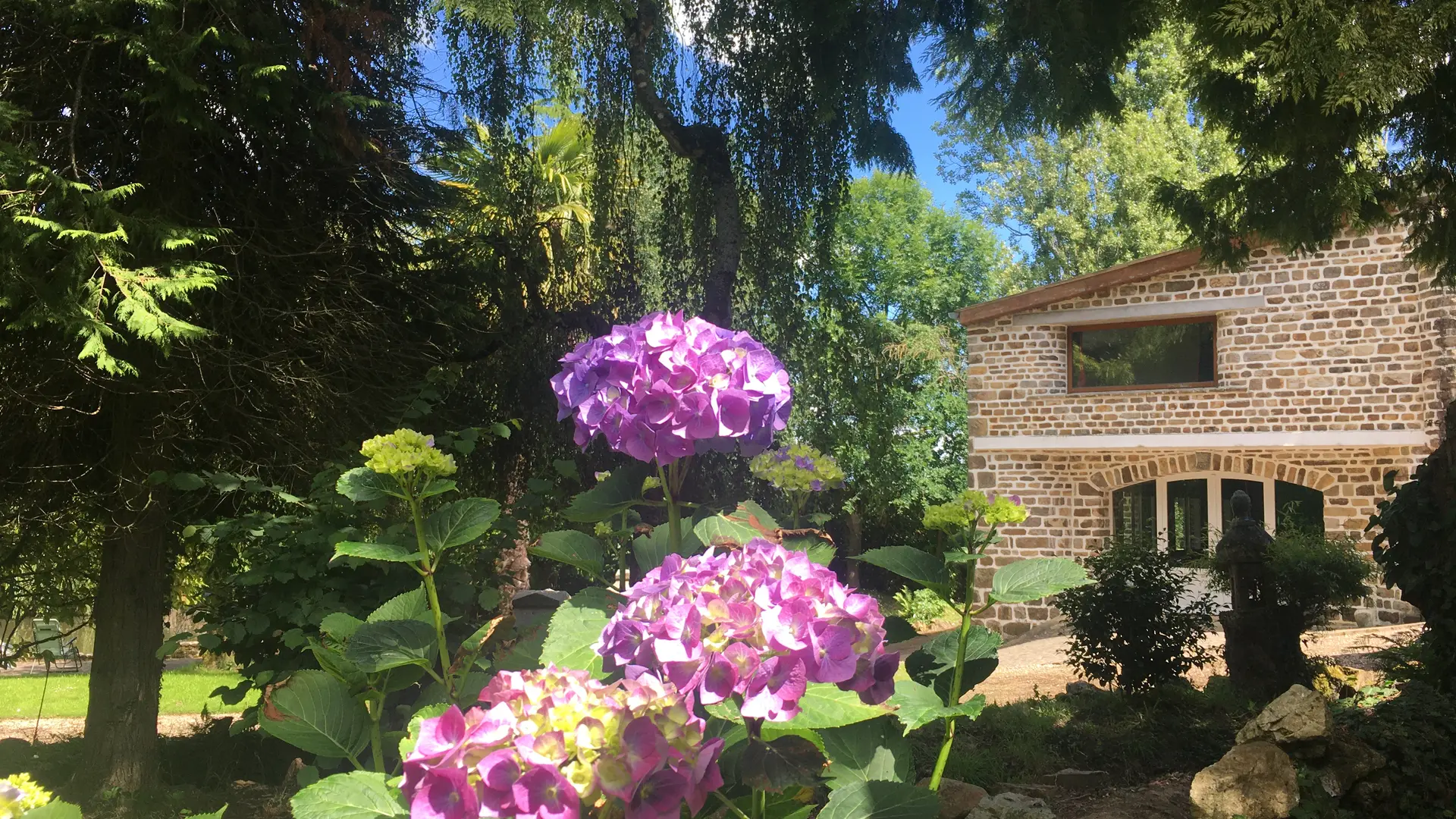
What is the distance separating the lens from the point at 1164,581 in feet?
25.3

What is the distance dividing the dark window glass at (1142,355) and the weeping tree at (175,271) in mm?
9546

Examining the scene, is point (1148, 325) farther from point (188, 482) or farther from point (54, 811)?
point (54, 811)

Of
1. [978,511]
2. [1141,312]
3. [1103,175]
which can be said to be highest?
[1103,175]

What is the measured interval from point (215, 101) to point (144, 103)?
0.44 m

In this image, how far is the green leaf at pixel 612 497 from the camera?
1.79 metres

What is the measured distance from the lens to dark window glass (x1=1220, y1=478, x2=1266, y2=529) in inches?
523

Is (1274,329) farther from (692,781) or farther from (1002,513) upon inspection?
(692,781)

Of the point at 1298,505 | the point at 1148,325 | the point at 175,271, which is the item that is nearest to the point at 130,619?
the point at 175,271

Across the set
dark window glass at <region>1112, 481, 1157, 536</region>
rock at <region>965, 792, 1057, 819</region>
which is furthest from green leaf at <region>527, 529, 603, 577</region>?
dark window glass at <region>1112, 481, 1157, 536</region>

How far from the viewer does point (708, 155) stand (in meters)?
7.21

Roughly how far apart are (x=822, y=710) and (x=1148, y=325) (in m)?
13.4

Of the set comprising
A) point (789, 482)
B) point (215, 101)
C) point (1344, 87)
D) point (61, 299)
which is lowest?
point (789, 482)

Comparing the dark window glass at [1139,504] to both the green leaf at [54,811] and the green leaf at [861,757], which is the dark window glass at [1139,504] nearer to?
the green leaf at [861,757]

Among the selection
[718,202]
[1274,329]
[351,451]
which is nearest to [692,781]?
[351,451]
